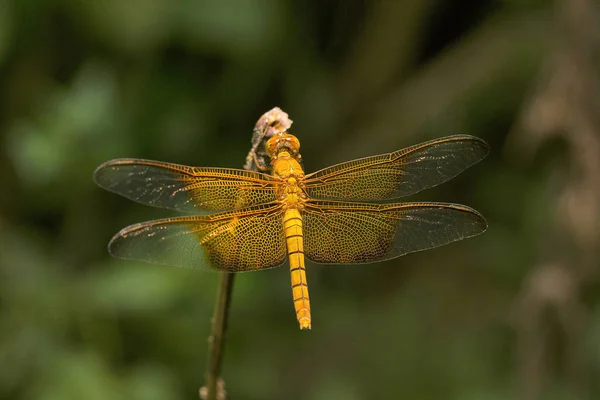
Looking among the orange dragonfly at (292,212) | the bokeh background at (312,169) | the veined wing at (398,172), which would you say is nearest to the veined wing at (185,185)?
the orange dragonfly at (292,212)

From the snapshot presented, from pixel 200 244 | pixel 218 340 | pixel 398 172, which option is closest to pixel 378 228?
pixel 398 172

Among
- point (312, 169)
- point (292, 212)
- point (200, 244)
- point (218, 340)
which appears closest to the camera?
point (218, 340)

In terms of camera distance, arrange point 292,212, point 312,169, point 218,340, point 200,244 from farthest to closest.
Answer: point 312,169
point 292,212
point 200,244
point 218,340

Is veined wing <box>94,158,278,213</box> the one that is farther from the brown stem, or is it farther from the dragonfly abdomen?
the brown stem

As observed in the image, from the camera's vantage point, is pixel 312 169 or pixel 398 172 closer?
pixel 398 172

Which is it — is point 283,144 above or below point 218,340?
above

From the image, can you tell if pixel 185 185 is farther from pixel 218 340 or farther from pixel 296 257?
pixel 218 340

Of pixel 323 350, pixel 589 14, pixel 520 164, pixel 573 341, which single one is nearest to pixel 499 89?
pixel 520 164
